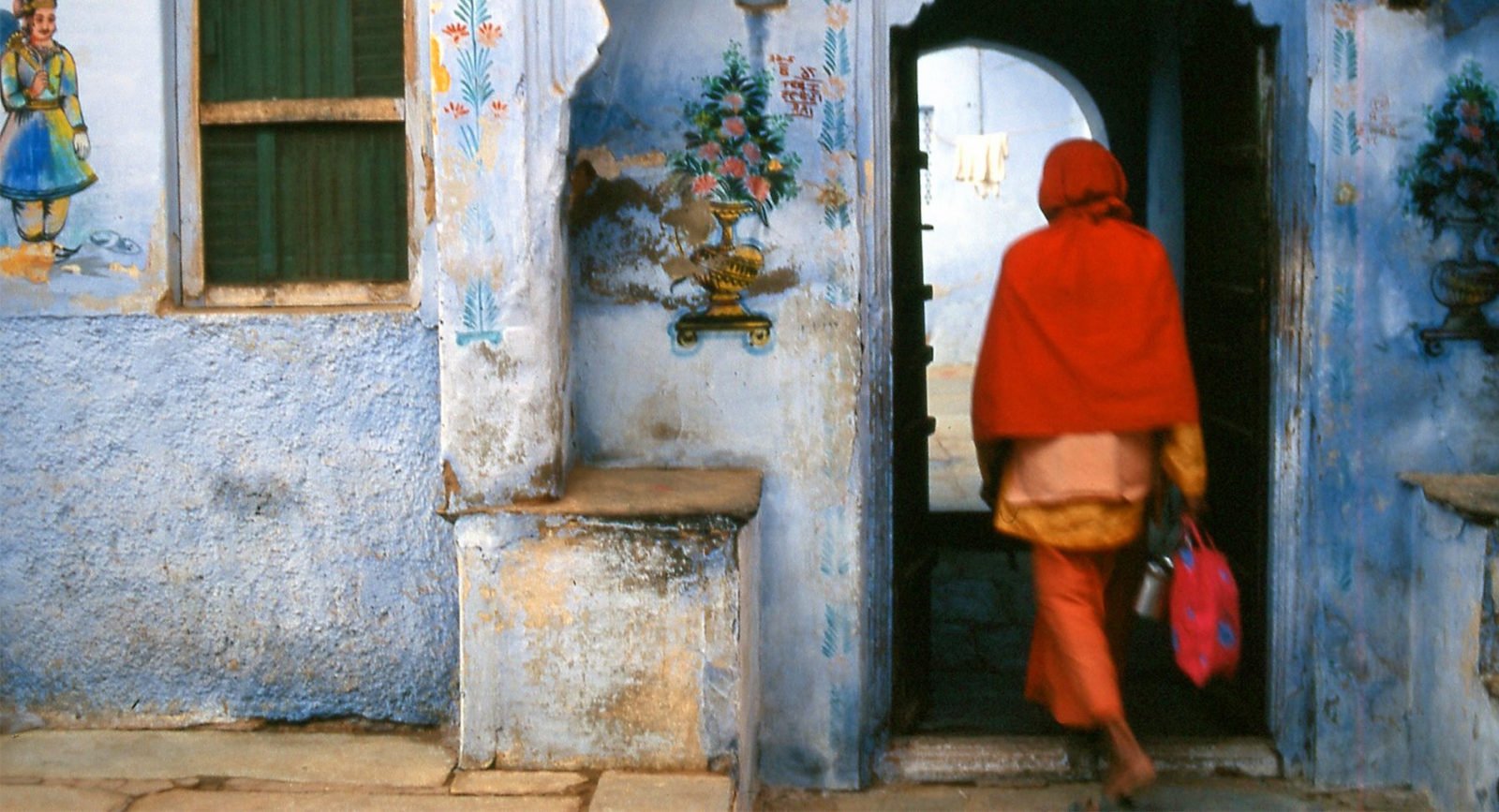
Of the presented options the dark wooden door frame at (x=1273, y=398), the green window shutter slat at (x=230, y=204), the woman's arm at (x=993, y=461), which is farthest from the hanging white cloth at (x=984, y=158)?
the green window shutter slat at (x=230, y=204)

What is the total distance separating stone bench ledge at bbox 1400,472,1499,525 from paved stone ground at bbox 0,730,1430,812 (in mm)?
908

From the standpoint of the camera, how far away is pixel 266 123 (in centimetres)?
386

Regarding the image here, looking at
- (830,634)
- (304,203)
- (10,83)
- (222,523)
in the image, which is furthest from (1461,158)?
(10,83)

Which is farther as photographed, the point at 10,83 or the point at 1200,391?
the point at 1200,391

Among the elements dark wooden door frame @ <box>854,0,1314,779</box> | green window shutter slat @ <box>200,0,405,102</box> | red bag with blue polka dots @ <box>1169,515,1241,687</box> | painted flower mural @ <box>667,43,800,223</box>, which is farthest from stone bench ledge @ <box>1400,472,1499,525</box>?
green window shutter slat @ <box>200,0,405,102</box>

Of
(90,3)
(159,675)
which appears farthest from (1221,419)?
(90,3)

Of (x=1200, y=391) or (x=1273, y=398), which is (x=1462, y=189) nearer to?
(x=1273, y=398)

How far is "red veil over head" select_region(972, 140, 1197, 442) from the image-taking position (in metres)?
3.60

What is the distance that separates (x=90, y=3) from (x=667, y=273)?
A: 1.71 meters

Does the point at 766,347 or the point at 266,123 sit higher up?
the point at 266,123

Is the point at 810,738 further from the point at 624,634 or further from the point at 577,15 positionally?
the point at 577,15

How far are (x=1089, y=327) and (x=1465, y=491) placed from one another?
113 cm

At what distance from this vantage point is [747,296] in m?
3.89

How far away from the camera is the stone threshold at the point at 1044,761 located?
13.4ft
